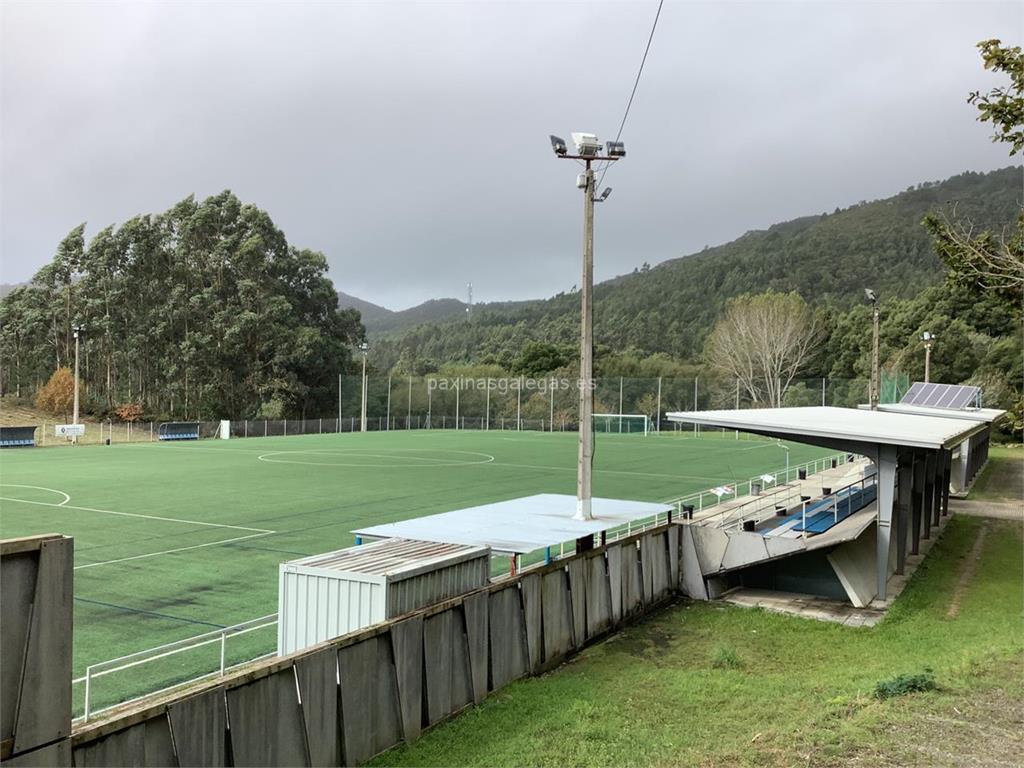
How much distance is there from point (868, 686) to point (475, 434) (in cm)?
5653

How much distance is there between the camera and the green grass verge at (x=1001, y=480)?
33.8 meters

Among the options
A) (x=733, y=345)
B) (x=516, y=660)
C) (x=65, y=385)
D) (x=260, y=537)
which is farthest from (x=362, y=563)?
(x=733, y=345)

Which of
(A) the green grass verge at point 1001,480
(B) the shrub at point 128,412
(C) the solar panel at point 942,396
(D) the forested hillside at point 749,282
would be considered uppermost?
(D) the forested hillside at point 749,282

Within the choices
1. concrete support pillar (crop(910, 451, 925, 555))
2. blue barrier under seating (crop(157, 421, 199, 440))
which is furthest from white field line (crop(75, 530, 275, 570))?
blue barrier under seating (crop(157, 421, 199, 440))

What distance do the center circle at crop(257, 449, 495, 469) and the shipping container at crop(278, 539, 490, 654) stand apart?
1034 inches

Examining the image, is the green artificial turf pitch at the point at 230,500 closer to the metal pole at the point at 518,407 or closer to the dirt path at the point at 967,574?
the dirt path at the point at 967,574

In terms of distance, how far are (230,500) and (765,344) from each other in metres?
66.3

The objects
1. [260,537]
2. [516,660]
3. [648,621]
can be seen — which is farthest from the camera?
[260,537]

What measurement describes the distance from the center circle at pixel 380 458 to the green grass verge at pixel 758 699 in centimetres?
2351

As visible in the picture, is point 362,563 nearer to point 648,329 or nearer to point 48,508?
point 48,508

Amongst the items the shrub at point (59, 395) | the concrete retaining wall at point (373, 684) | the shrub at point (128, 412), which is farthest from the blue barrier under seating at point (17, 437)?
the concrete retaining wall at point (373, 684)

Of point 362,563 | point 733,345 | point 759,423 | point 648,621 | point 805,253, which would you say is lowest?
point 648,621

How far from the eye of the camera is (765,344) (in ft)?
273

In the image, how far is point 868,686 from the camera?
1109cm
